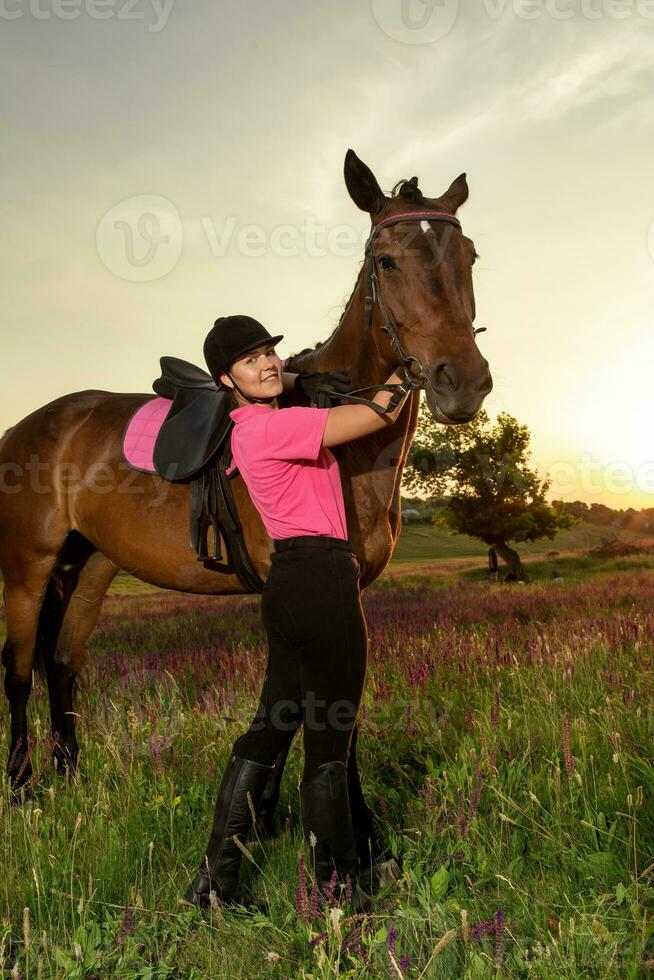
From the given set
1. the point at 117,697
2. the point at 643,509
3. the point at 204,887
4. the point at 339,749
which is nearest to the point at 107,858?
the point at 204,887

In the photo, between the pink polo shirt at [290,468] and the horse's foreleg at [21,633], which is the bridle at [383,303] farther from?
the horse's foreleg at [21,633]

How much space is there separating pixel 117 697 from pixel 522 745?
3802 mm

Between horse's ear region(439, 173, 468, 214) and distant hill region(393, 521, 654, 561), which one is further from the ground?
horse's ear region(439, 173, 468, 214)

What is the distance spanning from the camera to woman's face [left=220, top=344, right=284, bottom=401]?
268cm

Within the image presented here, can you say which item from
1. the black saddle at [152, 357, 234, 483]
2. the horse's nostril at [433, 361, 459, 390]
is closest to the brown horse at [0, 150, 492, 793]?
the horse's nostril at [433, 361, 459, 390]

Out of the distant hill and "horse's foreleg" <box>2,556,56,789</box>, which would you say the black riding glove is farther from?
the distant hill

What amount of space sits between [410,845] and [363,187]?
2.95m

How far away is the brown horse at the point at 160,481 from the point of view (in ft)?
9.22

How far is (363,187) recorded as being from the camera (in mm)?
3215

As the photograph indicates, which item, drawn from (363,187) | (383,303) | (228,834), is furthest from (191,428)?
(228,834)

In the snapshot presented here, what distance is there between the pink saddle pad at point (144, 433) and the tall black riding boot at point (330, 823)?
6.90 ft

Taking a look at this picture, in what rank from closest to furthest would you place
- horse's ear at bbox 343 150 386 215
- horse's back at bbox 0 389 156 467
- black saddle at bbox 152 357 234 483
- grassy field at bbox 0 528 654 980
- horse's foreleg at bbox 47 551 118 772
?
grassy field at bbox 0 528 654 980 → horse's ear at bbox 343 150 386 215 → black saddle at bbox 152 357 234 483 → horse's back at bbox 0 389 156 467 → horse's foreleg at bbox 47 551 118 772

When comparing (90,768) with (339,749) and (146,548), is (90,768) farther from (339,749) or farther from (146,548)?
(339,749)

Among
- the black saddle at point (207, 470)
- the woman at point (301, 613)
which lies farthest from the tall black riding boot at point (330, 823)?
the black saddle at point (207, 470)
